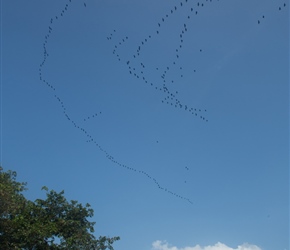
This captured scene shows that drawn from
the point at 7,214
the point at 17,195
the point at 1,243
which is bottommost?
the point at 1,243

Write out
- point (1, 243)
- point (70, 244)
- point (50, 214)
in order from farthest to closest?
point (50, 214) < point (70, 244) < point (1, 243)

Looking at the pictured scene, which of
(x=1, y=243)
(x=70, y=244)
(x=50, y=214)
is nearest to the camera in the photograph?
(x=1, y=243)

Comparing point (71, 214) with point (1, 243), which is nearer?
point (1, 243)

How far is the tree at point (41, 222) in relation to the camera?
90.1ft

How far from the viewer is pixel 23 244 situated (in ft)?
90.2

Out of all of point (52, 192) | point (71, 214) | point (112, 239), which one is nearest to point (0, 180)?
point (52, 192)

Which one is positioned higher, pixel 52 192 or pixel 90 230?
pixel 52 192

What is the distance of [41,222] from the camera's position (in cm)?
2953

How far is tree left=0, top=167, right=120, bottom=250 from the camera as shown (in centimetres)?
2747

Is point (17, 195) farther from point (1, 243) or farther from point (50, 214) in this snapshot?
point (1, 243)

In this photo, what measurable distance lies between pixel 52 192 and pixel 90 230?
4.86 meters

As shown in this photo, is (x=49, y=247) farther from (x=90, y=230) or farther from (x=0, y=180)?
(x=0, y=180)

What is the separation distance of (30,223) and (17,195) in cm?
345

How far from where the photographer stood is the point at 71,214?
31953 millimetres
